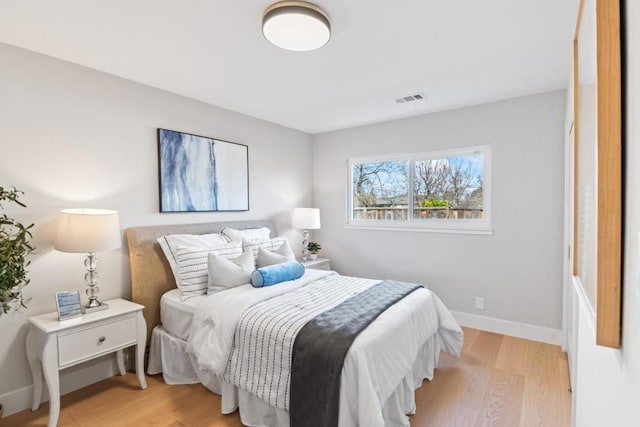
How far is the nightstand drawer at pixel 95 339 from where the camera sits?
2.04 m

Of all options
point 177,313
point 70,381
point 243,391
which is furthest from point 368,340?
point 70,381

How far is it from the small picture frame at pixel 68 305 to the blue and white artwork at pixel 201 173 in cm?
99

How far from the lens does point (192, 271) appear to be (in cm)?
266

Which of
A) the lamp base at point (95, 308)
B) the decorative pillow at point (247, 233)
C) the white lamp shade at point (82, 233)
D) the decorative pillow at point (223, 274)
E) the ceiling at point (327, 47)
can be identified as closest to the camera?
the ceiling at point (327, 47)

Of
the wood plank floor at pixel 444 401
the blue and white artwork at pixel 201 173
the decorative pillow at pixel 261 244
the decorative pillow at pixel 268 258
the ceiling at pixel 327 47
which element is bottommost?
the wood plank floor at pixel 444 401

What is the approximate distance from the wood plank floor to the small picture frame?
0.65 metres

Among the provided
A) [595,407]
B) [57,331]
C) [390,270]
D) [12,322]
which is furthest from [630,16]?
[390,270]

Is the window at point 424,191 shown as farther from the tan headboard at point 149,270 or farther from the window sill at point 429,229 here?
the tan headboard at point 149,270

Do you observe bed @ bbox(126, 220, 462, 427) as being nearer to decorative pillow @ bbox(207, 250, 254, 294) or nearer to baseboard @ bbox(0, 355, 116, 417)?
decorative pillow @ bbox(207, 250, 254, 294)

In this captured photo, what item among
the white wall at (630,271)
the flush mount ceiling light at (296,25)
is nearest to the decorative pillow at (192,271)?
the flush mount ceiling light at (296,25)

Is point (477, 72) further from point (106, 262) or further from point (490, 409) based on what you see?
point (106, 262)

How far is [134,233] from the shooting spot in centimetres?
270

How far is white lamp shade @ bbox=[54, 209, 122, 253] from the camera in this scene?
216 centimetres

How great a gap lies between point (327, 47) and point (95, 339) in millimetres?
2495
